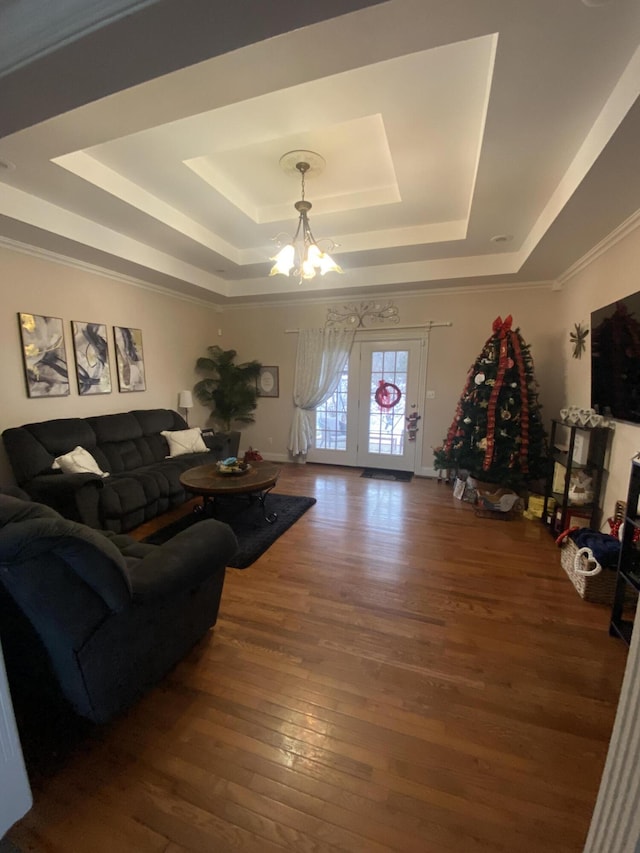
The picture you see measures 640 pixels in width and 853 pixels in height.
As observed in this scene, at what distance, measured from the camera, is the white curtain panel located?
17.5 feet

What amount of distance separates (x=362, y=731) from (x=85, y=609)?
4.01 feet

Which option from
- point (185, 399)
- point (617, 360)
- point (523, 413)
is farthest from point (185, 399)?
point (617, 360)


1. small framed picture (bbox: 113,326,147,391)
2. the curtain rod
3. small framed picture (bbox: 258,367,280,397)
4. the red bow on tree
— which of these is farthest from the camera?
small framed picture (bbox: 258,367,280,397)

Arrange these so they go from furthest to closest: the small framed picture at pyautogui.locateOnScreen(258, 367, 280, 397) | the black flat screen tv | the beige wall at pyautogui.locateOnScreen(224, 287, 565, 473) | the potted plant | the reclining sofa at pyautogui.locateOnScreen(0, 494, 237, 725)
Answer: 1. the small framed picture at pyautogui.locateOnScreen(258, 367, 280, 397)
2. the potted plant
3. the beige wall at pyautogui.locateOnScreen(224, 287, 565, 473)
4. the black flat screen tv
5. the reclining sofa at pyautogui.locateOnScreen(0, 494, 237, 725)

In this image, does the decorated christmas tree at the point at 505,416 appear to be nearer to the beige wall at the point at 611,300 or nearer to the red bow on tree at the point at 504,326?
the red bow on tree at the point at 504,326

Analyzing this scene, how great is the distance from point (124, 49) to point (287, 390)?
4.68 m

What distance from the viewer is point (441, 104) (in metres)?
2.03

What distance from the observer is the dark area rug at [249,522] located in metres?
2.95

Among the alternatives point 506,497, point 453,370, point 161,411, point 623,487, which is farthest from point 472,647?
point 161,411

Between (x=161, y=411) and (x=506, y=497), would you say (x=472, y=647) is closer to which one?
(x=506, y=497)

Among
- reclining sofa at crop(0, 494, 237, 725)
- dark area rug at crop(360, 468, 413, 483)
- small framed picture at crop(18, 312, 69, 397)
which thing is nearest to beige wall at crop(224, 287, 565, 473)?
dark area rug at crop(360, 468, 413, 483)

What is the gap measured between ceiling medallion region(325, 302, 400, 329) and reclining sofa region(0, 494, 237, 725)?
4.26 m

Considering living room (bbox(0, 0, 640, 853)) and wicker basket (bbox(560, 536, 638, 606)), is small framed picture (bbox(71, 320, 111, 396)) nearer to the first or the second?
living room (bbox(0, 0, 640, 853))

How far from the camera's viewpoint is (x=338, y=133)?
7.77 feet
